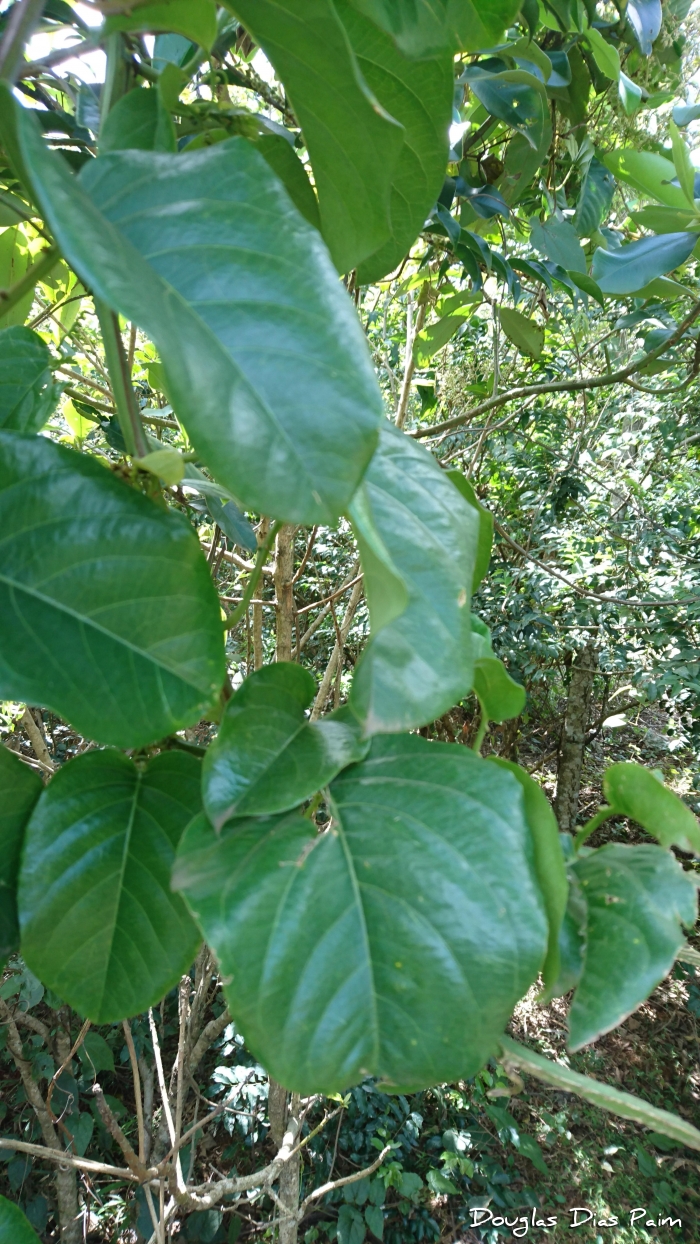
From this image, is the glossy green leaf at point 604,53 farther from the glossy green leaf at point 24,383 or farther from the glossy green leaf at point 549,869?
the glossy green leaf at point 549,869

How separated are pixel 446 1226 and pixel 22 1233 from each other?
172cm

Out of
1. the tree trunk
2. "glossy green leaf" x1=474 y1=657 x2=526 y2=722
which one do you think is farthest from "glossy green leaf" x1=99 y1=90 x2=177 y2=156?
the tree trunk

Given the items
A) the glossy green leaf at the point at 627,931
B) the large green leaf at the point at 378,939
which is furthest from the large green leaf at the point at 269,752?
the glossy green leaf at the point at 627,931

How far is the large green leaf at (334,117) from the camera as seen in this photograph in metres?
0.25

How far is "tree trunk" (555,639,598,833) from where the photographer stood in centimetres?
276

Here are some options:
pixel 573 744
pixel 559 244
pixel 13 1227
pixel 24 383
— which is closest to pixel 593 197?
pixel 559 244

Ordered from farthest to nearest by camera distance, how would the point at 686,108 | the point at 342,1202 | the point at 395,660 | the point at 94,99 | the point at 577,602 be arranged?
the point at 577,602, the point at 342,1202, the point at 686,108, the point at 94,99, the point at 395,660

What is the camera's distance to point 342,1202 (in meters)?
1.62

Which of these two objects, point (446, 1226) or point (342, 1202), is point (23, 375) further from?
point (446, 1226)

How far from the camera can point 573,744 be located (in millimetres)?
2803

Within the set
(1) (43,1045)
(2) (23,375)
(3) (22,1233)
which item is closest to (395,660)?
(2) (23,375)

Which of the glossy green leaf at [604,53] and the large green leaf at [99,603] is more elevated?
the glossy green leaf at [604,53]

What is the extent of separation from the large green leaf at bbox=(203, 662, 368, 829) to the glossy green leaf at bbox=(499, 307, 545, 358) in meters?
1.09

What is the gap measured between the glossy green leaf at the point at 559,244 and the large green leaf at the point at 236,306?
0.75 metres
